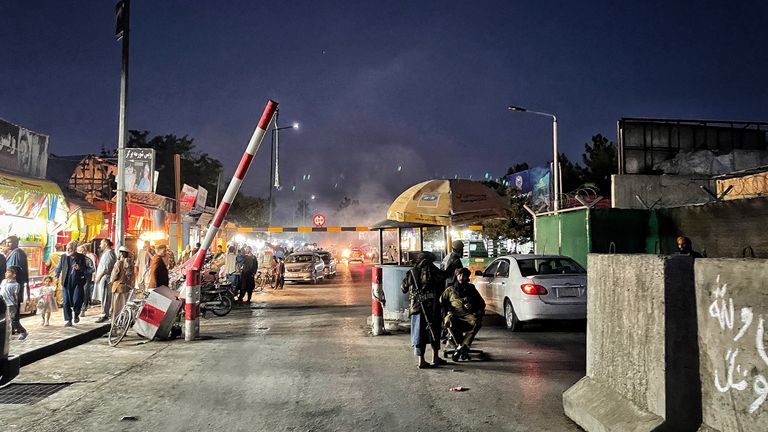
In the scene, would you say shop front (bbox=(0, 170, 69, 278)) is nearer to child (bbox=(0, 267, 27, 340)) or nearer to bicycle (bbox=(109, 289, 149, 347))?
child (bbox=(0, 267, 27, 340))

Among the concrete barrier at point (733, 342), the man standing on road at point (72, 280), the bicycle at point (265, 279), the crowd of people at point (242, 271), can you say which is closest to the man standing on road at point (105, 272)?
the man standing on road at point (72, 280)

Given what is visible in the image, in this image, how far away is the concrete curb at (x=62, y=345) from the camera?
8.18 metres

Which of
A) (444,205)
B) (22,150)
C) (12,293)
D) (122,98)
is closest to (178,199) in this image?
(22,150)

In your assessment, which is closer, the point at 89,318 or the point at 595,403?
the point at 595,403

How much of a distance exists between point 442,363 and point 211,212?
99.8 ft

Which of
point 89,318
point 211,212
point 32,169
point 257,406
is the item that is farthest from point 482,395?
point 211,212

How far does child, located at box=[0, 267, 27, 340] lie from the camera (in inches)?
379

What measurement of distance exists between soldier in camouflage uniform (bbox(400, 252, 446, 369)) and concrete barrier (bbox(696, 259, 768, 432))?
4.16 meters

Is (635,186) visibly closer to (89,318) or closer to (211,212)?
(89,318)

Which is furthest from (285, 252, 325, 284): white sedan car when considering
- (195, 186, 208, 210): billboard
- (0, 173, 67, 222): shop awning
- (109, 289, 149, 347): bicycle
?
(109, 289, 149, 347): bicycle

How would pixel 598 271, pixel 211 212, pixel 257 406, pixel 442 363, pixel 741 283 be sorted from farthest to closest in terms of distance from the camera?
pixel 211 212 < pixel 442 363 < pixel 257 406 < pixel 598 271 < pixel 741 283

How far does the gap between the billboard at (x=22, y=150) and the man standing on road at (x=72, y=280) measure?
3.91m

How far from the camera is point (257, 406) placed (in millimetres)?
5680

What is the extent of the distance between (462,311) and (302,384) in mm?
2582
